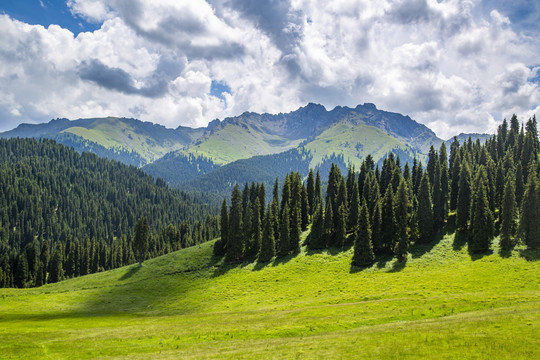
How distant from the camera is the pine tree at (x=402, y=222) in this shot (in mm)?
82000

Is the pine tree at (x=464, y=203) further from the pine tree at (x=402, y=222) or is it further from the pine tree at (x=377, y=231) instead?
the pine tree at (x=377, y=231)

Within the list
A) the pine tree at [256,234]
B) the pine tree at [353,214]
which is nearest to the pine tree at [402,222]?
the pine tree at [353,214]

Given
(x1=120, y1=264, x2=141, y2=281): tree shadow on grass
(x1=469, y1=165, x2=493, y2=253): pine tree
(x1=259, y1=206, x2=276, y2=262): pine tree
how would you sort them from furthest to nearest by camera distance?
(x1=120, y1=264, x2=141, y2=281): tree shadow on grass < (x1=259, y1=206, x2=276, y2=262): pine tree < (x1=469, y1=165, x2=493, y2=253): pine tree

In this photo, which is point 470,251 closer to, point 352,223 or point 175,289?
point 352,223

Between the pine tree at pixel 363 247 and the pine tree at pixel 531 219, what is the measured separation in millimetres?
33997

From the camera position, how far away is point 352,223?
10500 centimetres

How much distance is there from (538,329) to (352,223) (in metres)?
76.8

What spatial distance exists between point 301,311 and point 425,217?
188 ft

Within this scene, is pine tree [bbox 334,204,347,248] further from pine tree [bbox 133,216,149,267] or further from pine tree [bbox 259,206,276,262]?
pine tree [bbox 133,216,149,267]

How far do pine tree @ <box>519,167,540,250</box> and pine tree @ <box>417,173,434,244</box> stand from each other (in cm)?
2038

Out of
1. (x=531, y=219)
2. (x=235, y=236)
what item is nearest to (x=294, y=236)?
(x=235, y=236)

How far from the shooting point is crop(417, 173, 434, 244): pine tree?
89.2m

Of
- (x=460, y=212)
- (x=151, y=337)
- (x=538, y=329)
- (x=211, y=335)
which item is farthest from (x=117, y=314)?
(x=460, y=212)

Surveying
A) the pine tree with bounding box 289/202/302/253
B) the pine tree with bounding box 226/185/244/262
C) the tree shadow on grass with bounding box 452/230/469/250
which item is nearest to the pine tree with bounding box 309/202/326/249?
the pine tree with bounding box 289/202/302/253
